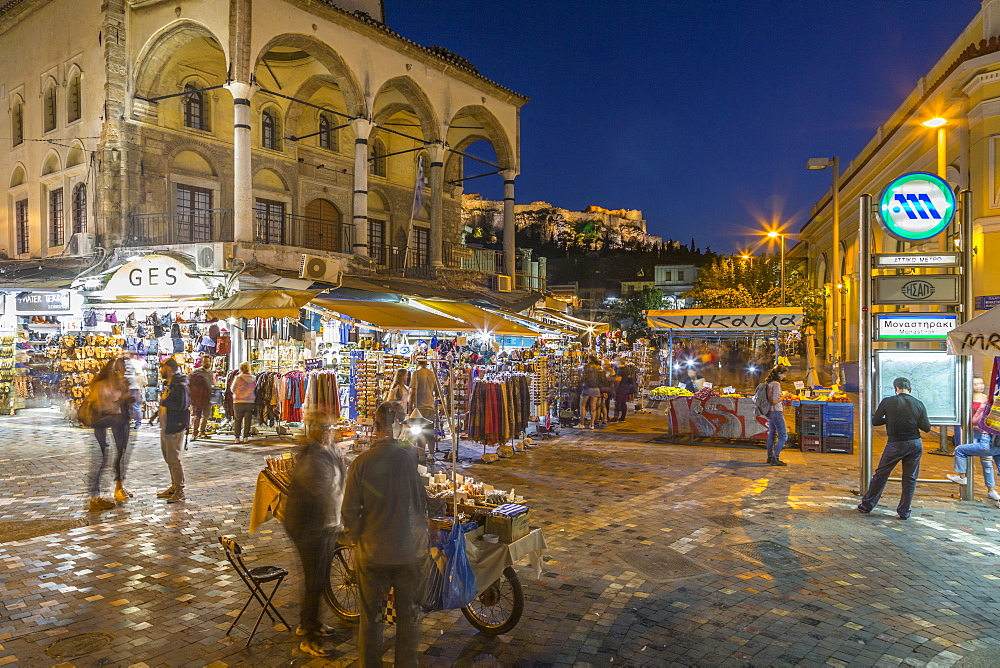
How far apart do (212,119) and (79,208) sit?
4.83 m

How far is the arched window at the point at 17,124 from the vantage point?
22.8m

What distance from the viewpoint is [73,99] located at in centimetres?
2028

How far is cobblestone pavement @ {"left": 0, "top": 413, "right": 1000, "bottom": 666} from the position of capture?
15.8 ft

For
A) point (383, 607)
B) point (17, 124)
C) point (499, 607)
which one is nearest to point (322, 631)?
point (383, 607)

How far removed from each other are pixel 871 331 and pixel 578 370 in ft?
35.6

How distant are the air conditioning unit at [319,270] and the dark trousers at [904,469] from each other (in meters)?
13.1

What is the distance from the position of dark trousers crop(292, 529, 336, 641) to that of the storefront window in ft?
69.1

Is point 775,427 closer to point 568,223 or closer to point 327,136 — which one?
point 327,136

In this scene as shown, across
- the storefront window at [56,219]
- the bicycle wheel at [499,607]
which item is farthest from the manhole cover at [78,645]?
the storefront window at [56,219]

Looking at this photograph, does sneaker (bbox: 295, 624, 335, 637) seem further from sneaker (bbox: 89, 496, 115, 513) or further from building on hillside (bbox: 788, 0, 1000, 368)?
building on hillside (bbox: 788, 0, 1000, 368)

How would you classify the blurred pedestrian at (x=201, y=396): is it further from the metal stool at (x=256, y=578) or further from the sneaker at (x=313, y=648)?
the sneaker at (x=313, y=648)

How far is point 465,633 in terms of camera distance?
5117 millimetres

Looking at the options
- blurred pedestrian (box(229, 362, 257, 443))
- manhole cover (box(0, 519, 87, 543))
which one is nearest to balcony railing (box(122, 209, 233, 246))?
blurred pedestrian (box(229, 362, 257, 443))

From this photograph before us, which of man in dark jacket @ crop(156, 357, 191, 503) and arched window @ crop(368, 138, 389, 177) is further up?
arched window @ crop(368, 138, 389, 177)
